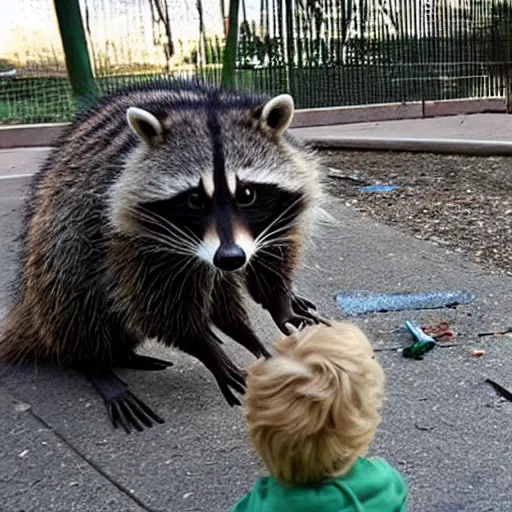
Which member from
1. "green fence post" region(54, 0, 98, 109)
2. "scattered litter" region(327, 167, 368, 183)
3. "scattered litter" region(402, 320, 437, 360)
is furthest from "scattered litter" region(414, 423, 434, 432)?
"green fence post" region(54, 0, 98, 109)

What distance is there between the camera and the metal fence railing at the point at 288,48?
10.2 meters

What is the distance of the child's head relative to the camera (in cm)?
176

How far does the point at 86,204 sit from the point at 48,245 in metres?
0.25

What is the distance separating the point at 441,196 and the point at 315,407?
15.1 ft

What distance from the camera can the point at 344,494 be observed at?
72.1 inches

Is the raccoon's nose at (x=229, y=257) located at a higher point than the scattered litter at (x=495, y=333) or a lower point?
higher

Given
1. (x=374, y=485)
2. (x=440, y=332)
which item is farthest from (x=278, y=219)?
(x=374, y=485)

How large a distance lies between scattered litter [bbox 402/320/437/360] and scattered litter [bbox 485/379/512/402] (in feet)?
1.06

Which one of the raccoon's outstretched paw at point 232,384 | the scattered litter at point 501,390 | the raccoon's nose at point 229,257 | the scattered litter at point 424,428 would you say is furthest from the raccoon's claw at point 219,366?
the scattered litter at point 501,390

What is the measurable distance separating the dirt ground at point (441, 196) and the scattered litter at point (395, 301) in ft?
1.73

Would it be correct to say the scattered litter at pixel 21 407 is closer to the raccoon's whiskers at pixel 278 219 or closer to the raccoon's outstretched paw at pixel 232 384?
the raccoon's outstretched paw at pixel 232 384

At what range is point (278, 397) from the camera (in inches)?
70.4

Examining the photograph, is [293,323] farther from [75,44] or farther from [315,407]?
[75,44]

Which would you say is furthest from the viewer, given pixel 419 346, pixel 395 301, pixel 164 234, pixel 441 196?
pixel 441 196
